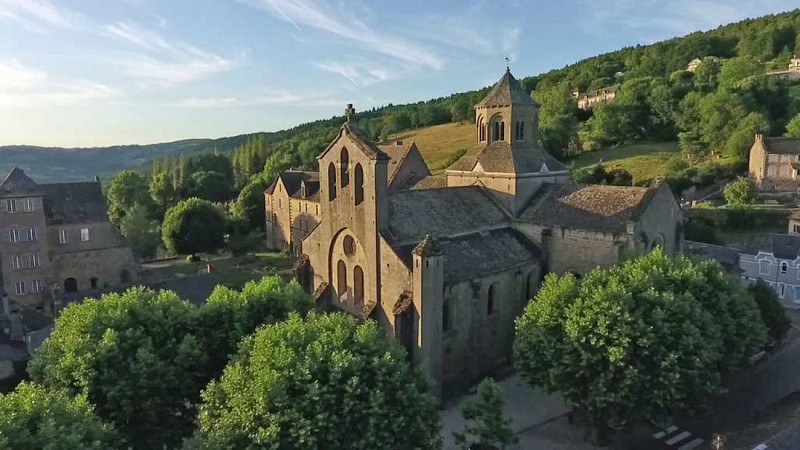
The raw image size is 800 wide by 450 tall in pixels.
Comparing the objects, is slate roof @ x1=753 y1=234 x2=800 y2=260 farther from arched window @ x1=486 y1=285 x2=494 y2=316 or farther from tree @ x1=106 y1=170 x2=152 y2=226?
tree @ x1=106 y1=170 x2=152 y2=226

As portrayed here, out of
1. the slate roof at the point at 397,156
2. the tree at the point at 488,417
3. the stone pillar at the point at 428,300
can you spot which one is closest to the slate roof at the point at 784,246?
the slate roof at the point at 397,156

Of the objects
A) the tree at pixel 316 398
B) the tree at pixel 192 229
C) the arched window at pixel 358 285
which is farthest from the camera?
the tree at pixel 192 229

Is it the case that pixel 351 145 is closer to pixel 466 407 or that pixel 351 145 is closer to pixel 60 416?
pixel 466 407

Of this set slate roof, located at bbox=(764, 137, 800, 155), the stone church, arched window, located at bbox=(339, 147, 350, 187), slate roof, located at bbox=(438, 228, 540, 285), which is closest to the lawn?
slate roof, located at bbox=(764, 137, 800, 155)

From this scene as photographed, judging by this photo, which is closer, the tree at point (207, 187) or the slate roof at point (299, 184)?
the slate roof at point (299, 184)

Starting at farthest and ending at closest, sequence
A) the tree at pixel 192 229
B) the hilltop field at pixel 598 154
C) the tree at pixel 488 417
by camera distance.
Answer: the hilltop field at pixel 598 154
the tree at pixel 192 229
the tree at pixel 488 417

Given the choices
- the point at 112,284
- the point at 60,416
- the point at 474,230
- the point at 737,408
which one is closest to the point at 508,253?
the point at 474,230

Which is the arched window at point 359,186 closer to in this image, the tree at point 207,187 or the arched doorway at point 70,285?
the arched doorway at point 70,285
